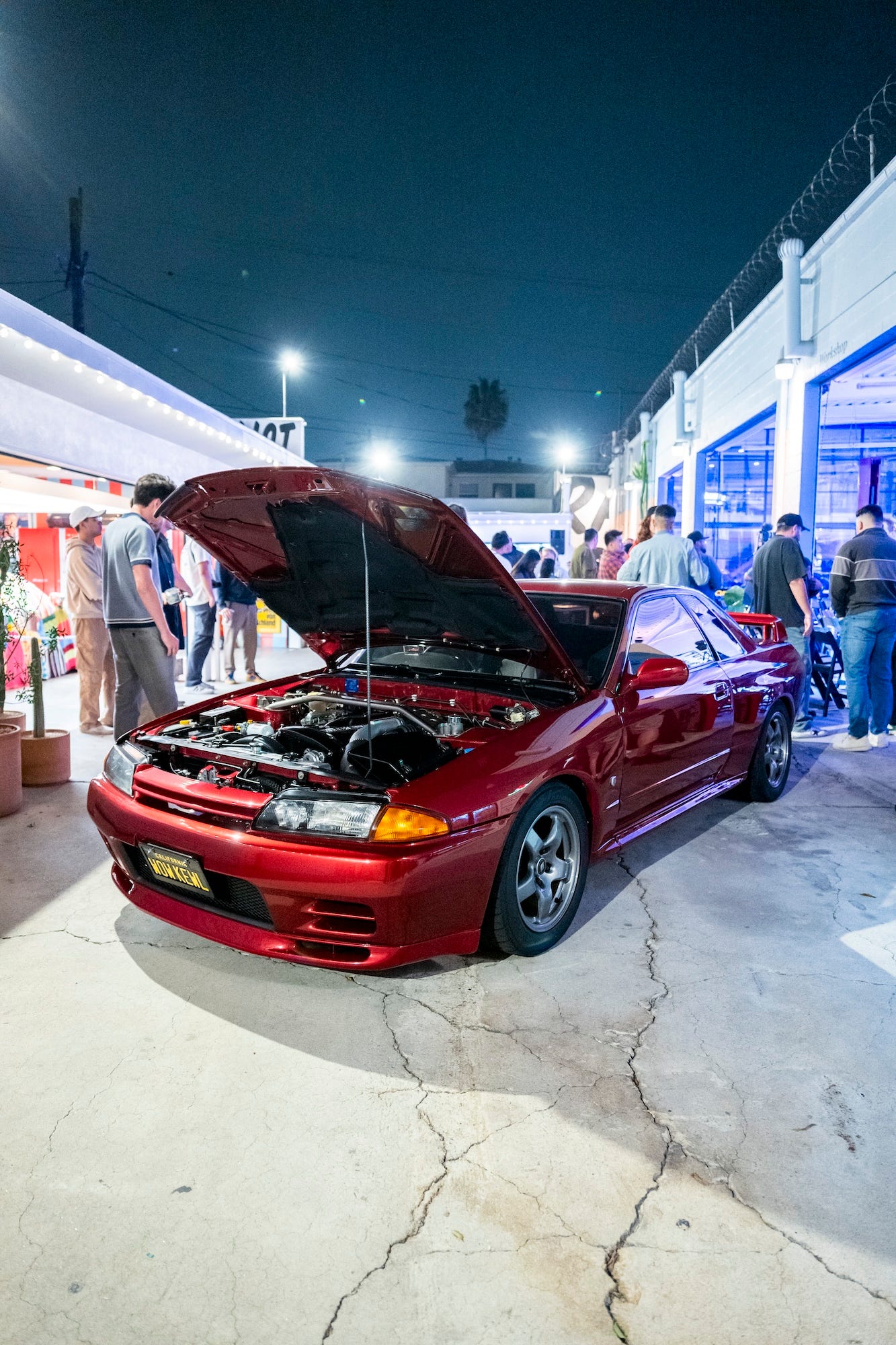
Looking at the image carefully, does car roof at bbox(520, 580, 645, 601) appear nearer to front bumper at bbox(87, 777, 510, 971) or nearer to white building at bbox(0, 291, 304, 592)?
front bumper at bbox(87, 777, 510, 971)

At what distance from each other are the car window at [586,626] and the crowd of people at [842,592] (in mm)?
1430

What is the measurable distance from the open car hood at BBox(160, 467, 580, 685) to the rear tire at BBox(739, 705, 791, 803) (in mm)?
2024

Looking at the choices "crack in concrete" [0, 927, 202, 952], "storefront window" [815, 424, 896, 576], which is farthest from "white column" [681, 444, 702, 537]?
"crack in concrete" [0, 927, 202, 952]

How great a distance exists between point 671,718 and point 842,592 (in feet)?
11.2

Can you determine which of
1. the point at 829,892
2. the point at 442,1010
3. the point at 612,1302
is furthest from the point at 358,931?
the point at 829,892

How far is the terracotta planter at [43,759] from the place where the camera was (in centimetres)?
552

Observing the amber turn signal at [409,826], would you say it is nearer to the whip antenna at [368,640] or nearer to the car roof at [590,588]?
the whip antenna at [368,640]

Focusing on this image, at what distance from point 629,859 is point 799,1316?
8.56 ft

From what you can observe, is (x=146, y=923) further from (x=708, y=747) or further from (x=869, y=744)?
(x=869, y=744)

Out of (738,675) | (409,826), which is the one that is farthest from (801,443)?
(409,826)

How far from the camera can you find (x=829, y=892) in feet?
12.6

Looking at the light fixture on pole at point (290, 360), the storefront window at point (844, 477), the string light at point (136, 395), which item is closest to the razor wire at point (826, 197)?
the storefront window at point (844, 477)

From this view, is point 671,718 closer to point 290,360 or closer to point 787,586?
point 787,586

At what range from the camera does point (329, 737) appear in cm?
358
